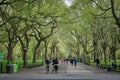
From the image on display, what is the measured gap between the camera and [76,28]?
7131 centimetres

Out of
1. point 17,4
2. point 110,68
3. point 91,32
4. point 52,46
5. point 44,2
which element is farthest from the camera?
point 52,46

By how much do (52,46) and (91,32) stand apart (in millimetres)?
30058

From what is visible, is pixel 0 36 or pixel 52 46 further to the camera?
pixel 52 46

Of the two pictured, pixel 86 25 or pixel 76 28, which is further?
pixel 76 28

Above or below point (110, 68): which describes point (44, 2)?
above

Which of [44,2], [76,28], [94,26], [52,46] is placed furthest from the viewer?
[52,46]

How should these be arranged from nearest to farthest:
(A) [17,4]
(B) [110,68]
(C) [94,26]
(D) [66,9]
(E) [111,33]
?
(A) [17,4], (B) [110,68], (D) [66,9], (E) [111,33], (C) [94,26]

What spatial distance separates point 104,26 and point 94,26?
392 centimetres

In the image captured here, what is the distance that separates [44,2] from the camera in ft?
121

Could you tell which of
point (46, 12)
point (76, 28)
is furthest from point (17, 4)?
point (76, 28)

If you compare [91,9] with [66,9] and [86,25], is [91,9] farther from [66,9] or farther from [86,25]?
[86,25]

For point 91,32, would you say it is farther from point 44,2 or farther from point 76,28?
point 44,2

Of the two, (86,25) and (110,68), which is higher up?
(86,25)

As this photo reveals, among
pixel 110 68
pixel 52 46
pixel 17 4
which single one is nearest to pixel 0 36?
pixel 110 68
